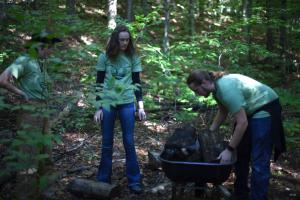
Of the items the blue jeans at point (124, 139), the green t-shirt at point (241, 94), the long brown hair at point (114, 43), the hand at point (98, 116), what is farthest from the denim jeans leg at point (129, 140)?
the green t-shirt at point (241, 94)

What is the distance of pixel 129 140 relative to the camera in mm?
5555

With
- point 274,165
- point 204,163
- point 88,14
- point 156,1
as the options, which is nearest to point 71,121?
point 274,165

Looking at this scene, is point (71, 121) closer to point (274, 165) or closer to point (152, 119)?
point (152, 119)

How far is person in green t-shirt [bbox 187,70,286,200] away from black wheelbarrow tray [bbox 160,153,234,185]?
14 centimetres

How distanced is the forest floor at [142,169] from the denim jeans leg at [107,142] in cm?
28

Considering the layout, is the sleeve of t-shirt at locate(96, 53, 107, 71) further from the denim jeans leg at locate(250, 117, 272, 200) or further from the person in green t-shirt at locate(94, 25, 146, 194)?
the denim jeans leg at locate(250, 117, 272, 200)

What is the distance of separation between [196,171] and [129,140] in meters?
1.39

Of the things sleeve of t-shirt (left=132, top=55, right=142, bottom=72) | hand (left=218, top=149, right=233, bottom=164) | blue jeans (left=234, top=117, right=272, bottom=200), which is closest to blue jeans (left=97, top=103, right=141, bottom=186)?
sleeve of t-shirt (left=132, top=55, right=142, bottom=72)

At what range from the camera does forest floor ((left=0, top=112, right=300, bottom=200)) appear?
219 inches

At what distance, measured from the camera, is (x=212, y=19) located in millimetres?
29016

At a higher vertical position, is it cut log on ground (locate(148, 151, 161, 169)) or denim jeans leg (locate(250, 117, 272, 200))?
denim jeans leg (locate(250, 117, 272, 200))

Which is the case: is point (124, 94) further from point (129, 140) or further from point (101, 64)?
point (129, 140)

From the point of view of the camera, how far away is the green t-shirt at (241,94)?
4309 mm

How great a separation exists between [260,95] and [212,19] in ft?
83.1
